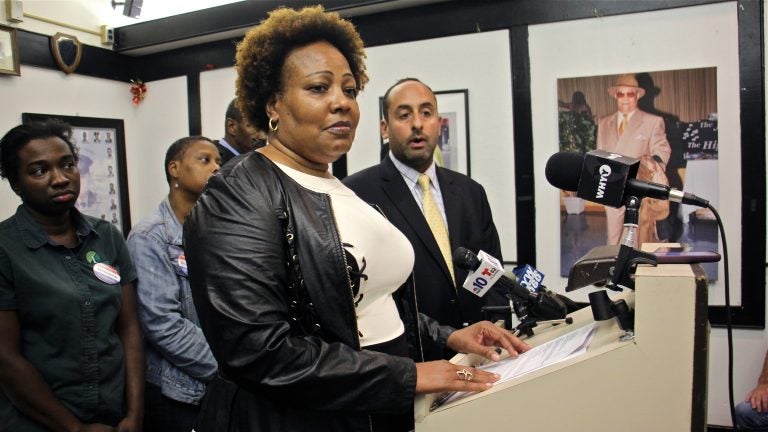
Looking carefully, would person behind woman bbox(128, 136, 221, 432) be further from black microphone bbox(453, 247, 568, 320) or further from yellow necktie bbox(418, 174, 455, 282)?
black microphone bbox(453, 247, 568, 320)

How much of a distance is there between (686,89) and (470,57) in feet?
3.78

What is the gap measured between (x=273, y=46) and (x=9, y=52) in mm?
2999

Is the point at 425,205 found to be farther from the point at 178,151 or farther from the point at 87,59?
the point at 87,59

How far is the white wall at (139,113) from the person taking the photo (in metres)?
3.79

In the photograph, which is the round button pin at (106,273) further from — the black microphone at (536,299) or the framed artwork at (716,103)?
the framed artwork at (716,103)

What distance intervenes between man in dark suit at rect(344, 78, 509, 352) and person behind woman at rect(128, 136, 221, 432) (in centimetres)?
79

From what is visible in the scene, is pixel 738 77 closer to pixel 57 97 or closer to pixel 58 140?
pixel 58 140

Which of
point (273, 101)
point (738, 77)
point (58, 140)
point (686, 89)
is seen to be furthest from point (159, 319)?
point (738, 77)

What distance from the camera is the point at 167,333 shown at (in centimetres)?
194

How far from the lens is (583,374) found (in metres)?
0.75

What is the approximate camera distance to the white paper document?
33.2 inches

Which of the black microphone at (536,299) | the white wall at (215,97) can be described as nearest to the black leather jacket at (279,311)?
the black microphone at (536,299)

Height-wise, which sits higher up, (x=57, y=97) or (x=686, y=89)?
(x=57, y=97)

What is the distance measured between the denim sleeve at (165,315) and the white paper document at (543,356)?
1247mm
